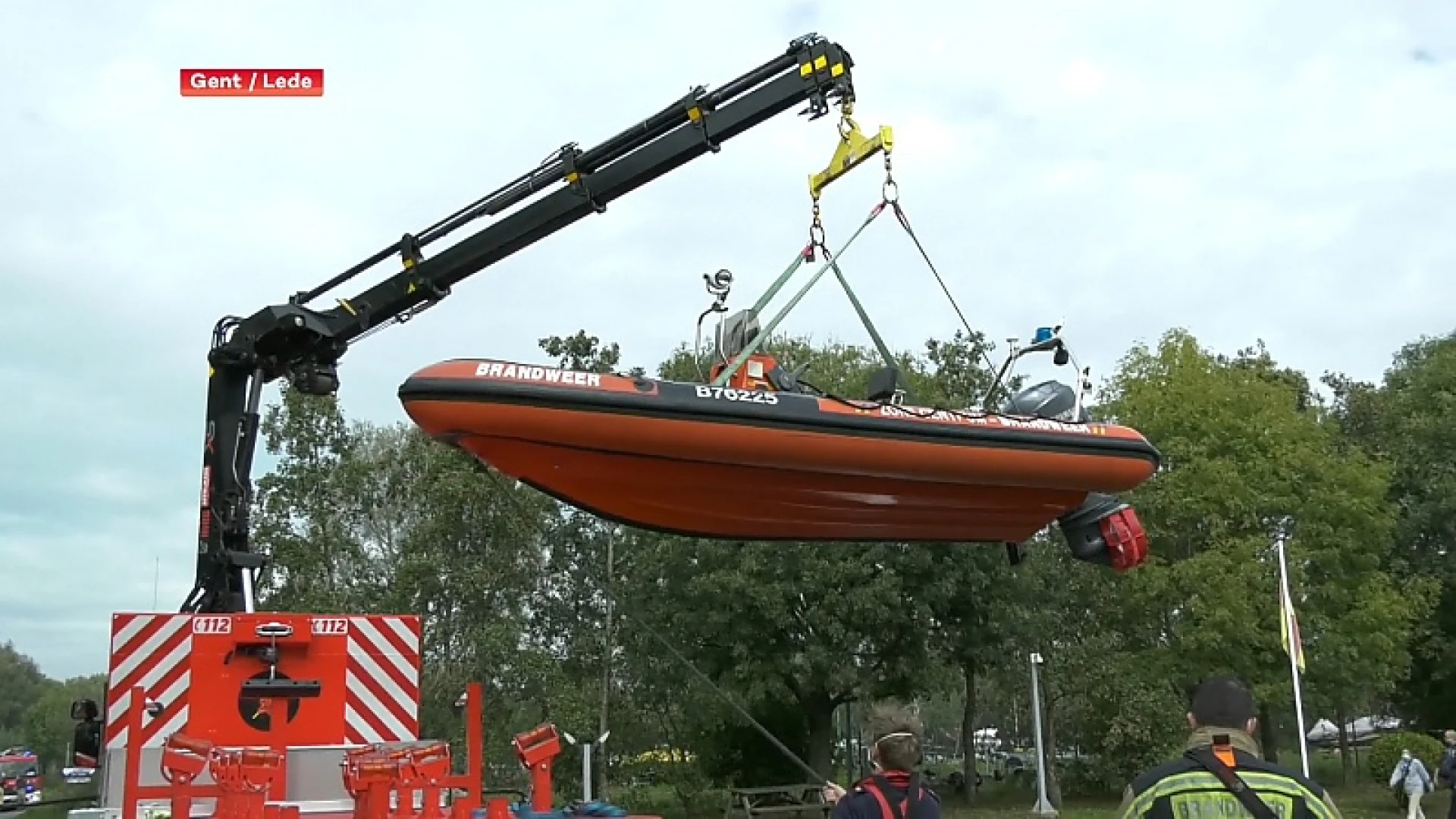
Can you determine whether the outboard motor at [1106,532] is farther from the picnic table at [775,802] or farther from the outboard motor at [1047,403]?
the picnic table at [775,802]

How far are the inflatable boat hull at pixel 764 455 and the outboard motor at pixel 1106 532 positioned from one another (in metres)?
0.13

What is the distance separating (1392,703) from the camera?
27.8m

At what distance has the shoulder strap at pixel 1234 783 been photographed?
1880 mm

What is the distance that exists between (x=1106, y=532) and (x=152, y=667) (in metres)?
4.77

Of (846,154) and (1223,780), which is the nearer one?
(1223,780)

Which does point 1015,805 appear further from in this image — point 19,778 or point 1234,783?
point 1234,783

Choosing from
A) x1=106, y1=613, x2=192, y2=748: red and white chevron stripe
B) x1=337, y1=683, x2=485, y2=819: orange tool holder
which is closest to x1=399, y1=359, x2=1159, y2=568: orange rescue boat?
x1=106, y1=613, x2=192, y2=748: red and white chevron stripe

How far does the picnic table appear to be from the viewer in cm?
1744

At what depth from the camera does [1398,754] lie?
58.3 feet

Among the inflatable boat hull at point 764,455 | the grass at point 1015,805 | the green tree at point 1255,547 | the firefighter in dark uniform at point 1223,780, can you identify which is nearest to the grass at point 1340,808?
the grass at point 1015,805

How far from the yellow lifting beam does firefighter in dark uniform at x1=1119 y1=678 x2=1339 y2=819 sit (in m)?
4.84

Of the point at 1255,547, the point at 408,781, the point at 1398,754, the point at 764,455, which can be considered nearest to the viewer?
the point at 408,781

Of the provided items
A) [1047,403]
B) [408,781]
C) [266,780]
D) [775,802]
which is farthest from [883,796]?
[775,802]

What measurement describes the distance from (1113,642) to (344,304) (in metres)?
18.3
